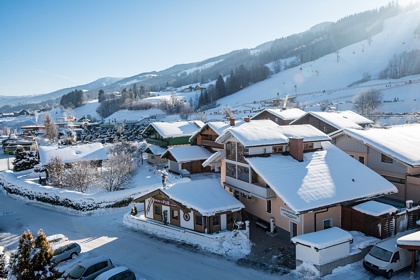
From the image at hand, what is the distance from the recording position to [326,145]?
26328mm

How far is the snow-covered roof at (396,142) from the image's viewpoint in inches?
897

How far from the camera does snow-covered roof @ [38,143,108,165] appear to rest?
1544 inches

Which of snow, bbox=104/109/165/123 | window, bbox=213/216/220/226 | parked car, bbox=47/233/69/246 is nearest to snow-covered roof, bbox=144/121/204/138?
window, bbox=213/216/220/226

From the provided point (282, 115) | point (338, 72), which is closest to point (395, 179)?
point (282, 115)

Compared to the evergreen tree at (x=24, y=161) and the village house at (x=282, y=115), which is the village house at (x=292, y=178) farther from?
the evergreen tree at (x=24, y=161)

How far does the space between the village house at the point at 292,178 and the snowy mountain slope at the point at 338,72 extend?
85096 mm

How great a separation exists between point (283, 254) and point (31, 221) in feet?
67.3

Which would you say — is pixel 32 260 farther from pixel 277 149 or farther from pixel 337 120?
pixel 337 120

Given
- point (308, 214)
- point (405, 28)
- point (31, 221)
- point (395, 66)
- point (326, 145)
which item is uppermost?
point (405, 28)

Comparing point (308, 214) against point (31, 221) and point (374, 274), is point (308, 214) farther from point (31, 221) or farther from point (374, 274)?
point (31, 221)

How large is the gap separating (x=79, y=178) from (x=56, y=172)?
4.88 meters

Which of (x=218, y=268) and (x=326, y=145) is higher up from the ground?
(x=326, y=145)

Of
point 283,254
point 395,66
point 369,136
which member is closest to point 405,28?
point 395,66

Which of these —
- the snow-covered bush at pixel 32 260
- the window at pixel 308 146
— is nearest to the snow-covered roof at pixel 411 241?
the window at pixel 308 146
